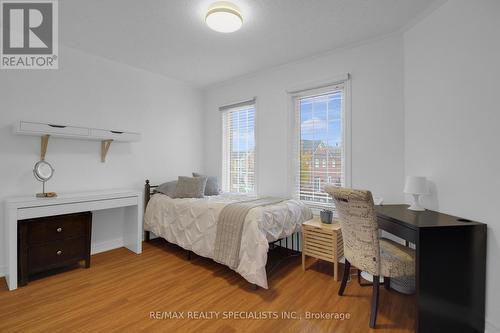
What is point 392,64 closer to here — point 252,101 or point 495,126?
point 495,126

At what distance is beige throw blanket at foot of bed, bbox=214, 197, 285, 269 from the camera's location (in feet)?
7.76

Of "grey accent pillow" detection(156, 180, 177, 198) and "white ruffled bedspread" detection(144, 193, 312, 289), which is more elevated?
"grey accent pillow" detection(156, 180, 177, 198)

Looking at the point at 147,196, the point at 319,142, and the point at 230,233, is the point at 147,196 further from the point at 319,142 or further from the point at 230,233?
the point at 319,142

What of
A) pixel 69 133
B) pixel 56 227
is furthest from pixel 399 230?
pixel 69 133

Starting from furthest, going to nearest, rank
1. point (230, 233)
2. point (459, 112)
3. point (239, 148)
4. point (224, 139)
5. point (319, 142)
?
point (224, 139)
point (239, 148)
point (319, 142)
point (230, 233)
point (459, 112)

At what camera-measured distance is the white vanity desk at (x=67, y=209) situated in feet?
7.25

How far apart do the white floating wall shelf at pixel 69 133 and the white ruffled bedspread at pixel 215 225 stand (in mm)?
960

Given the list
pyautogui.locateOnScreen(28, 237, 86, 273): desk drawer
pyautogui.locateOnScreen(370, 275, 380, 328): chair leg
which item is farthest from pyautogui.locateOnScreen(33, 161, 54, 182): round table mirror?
pyautogui.locateOnScreen(370, 275, 380, 328): chair leg

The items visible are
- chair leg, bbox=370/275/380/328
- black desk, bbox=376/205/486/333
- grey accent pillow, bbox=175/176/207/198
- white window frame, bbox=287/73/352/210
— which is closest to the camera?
black desk, bbox=376/205/486/333

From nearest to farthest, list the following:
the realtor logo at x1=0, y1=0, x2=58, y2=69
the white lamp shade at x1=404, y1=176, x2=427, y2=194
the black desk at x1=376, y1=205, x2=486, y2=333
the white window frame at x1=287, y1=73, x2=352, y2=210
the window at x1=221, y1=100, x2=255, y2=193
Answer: the black desk at x1=376, y1=205, x2=486, y2=333
the white lamp shade at x1=404, y1=176, x2=427, y2=194
the realtor logo at x1=0, y1=0, x2=58, y2=69
the white window frame at x1=287, y1=73, x2=352, y2=210
the window at x1=221, y1=100, x2=255, y2=193

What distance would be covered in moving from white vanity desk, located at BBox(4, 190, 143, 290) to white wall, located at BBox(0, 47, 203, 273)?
273 mm

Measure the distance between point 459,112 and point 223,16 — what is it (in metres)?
2.18

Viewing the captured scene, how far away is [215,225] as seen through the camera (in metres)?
2.62

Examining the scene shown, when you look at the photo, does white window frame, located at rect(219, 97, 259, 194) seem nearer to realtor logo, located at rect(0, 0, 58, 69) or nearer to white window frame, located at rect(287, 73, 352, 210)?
white window frame, located at rect(287, 73, 352, 210)
